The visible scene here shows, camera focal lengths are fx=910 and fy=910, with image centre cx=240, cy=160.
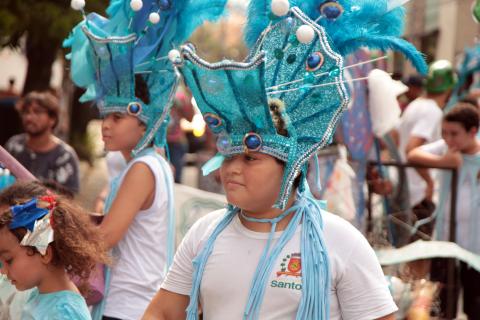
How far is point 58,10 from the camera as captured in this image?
313 inches

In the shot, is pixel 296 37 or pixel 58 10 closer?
pixel 296 37

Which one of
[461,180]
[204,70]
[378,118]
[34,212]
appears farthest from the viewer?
[378,118]

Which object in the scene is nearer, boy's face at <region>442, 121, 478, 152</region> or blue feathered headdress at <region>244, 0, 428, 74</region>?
blue feathered headdress at <region>244, 0, 428, 74</region>

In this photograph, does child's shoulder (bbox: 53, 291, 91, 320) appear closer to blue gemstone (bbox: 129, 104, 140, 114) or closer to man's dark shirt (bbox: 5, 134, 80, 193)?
blue gemstone (bbox: 129, 104, 140, 114)

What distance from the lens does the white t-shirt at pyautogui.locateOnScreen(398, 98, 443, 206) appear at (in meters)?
7.64

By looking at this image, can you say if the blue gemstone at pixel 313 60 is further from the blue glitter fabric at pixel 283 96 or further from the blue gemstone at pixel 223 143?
the blue gemstone at pixel 223 143

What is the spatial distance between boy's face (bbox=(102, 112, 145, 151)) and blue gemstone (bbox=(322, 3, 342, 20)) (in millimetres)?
1437

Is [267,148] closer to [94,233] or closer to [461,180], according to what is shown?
[94,233]

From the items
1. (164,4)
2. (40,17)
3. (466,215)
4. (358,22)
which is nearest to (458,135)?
(466,215)

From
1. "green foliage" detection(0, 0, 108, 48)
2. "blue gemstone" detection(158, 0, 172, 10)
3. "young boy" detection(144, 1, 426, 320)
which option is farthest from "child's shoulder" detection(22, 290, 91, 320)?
"green foliage" detection(0, 0, 108, 48)

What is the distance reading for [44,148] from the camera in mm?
6828

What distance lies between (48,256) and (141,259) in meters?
0.82

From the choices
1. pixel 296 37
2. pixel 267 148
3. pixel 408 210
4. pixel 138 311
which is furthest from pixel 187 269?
pixel 408 210

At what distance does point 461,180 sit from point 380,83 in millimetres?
939
